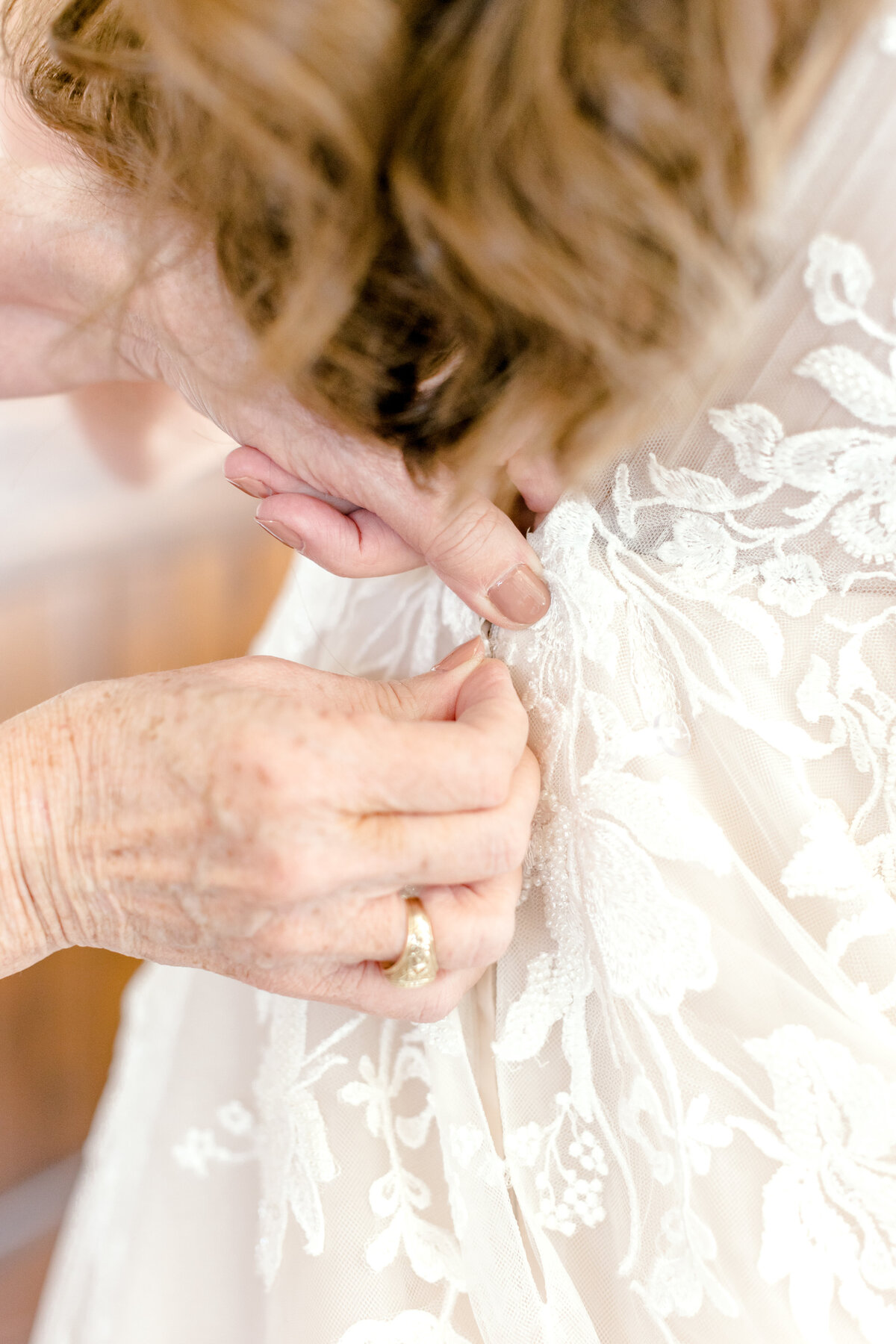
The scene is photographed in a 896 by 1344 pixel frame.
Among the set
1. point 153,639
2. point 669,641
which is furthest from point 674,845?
point 153,639

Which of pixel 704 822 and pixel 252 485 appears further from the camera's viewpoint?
pixel 252 485

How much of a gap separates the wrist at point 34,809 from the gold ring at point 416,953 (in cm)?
21

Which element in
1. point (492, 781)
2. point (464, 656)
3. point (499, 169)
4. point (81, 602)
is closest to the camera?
point (499, 169)

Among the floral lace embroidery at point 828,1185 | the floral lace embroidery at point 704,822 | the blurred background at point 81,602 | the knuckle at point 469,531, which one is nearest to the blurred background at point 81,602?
the blurred background at point 81,602

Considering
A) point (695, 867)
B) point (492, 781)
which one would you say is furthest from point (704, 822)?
point (492, 781)

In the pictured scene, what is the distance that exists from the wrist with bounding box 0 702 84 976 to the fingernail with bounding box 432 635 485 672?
0.24 metres

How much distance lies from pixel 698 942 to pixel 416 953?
0.52 feet

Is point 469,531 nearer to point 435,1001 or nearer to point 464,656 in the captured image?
point 464,656

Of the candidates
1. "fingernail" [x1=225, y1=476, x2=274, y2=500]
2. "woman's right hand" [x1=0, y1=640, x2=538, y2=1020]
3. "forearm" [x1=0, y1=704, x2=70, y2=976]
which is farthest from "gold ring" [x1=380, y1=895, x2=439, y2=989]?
"fingernail" [x1=225, y1=476, x2=274, y2=500]

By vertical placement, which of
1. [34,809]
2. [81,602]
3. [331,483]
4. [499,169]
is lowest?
[81,602]

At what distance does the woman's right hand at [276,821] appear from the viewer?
509mm

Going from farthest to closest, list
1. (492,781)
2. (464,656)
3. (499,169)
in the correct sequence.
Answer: (464,656) → (492,781) → (499,169)

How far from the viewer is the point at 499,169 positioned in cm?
42

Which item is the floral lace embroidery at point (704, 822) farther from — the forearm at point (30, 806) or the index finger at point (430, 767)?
the forearm at point (30, 806)
